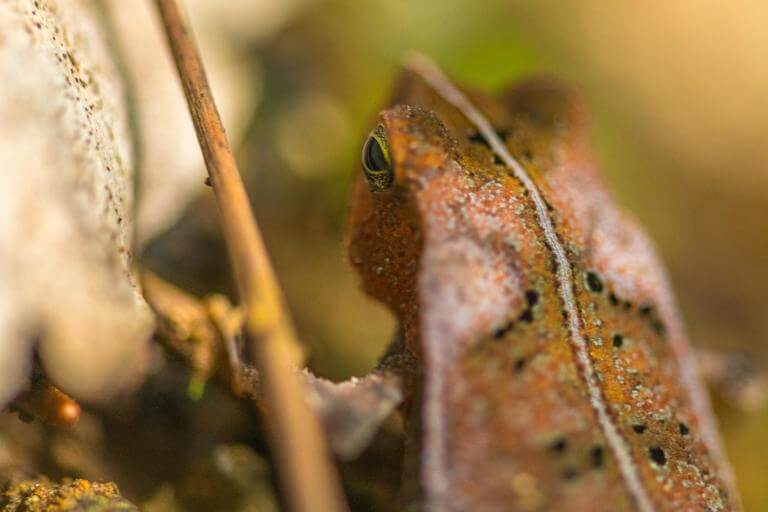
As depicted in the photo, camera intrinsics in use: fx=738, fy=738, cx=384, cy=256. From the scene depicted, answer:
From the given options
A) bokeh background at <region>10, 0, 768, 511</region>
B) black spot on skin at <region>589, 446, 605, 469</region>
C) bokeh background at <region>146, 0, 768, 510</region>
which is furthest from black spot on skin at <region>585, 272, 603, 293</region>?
bokeh background at <region>146, 0, 768, 510</region>

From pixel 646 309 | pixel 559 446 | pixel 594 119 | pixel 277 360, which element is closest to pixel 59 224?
pixel 277 360

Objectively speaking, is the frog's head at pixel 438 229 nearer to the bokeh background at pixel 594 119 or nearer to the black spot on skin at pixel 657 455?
the black spot on skin at pixel 657 455

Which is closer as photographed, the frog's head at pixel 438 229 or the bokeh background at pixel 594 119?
the frog's head at pixel 438 229

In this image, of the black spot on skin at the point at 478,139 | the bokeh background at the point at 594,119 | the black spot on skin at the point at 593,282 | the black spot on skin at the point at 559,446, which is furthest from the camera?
the bokeh background at the point at 594,119

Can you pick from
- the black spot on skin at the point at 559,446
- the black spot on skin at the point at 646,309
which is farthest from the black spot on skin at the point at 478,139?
the black spot on skin at the point at 559,446

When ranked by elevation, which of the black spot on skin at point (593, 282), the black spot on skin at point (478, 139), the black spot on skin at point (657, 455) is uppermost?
the black spot on skin at point (478, 139)

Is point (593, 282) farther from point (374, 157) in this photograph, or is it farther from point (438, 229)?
point (374, 157)

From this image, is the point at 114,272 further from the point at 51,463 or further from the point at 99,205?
the point at 51,463
